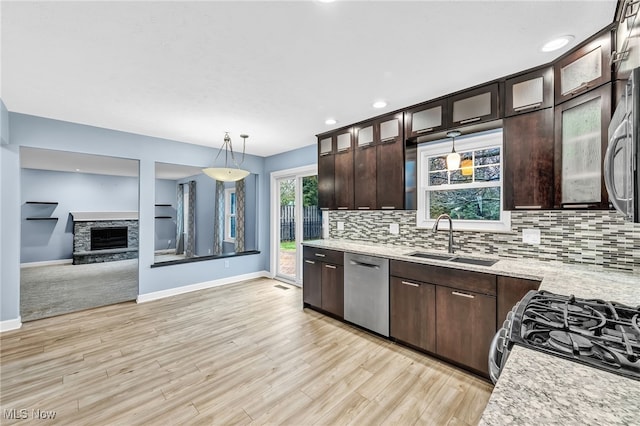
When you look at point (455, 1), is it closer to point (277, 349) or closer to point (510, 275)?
point (510, 275)

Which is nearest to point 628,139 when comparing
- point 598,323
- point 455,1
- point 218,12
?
point 598,323

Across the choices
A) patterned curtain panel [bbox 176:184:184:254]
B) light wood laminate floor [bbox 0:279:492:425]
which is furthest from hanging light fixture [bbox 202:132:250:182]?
patterned curtain panel [bbox 176:184:184:254]

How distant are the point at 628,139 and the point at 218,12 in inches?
79.7

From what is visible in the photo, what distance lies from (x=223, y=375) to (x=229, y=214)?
204 inches

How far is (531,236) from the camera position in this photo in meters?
2.46

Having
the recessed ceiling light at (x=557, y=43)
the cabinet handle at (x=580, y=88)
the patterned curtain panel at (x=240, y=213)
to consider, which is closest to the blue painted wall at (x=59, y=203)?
the patterned curtain panel at (x=240, y=213)

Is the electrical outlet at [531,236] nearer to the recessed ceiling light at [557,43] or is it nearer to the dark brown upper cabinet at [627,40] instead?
the dark brown upper cabinet at [627,40]

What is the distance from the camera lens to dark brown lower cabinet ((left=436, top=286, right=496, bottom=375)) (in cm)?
219

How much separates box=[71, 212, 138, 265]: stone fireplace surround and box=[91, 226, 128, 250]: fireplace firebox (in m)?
0.09

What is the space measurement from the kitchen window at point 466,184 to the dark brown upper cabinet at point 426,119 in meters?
0.34

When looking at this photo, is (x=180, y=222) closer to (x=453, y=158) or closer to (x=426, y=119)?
(x=426, y=119)

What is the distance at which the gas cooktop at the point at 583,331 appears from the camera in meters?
0.78

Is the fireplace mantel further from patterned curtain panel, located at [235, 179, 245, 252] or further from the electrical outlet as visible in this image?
the electrical outlet

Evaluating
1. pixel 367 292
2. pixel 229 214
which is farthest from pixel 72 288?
pixel 367 292
